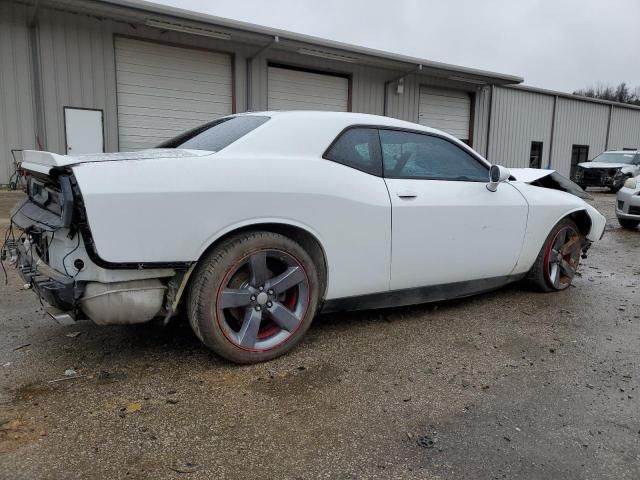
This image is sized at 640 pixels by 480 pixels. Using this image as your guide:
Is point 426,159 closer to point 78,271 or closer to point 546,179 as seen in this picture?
point 546,179

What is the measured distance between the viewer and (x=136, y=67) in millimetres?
11555

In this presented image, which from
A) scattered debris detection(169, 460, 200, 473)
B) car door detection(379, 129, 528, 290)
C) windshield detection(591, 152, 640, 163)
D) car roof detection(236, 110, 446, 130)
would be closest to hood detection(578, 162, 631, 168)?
windshield detection(591, 152, 640, 163)

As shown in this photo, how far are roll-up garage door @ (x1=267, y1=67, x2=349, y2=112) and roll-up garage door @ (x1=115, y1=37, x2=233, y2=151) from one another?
4.29ft

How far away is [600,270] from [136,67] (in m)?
10.4

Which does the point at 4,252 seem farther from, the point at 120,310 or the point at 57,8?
the point at 57,8

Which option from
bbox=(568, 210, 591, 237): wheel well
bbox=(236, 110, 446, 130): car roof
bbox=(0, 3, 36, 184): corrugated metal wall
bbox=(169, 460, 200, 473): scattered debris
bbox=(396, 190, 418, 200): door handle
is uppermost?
bbox=(0, 3, 36, 184): corrugated metal wall

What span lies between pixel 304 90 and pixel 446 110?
18.9 feet

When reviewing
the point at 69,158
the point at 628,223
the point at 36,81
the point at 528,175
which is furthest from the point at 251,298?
the point at 36,81

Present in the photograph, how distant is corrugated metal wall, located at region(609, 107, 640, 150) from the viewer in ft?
83.1

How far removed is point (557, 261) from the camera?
475 centimetres

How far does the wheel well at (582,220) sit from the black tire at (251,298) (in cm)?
303

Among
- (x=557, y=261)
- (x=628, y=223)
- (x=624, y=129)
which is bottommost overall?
(x=628, y=223)

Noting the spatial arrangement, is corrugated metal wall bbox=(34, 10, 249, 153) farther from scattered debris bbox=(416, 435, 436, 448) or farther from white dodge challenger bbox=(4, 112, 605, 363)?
scattered debris bbox=(416, 435, 436, 448)

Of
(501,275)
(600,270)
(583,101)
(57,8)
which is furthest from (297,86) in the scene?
(583,101)
